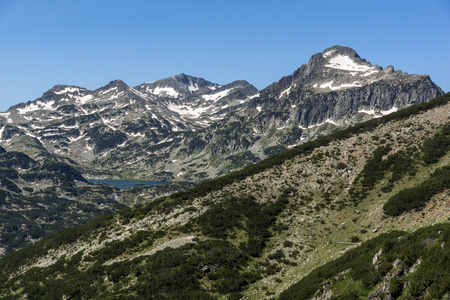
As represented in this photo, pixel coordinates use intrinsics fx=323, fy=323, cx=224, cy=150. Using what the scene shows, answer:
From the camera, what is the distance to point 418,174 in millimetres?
54969

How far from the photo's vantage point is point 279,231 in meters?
52.0

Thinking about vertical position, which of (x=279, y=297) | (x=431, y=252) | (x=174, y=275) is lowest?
(x=279, y=297)

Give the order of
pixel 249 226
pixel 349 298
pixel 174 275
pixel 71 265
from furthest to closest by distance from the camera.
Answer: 1. pixel 249 226
2. pixel 71 265
3. pixel 174 275
4. pixel 349 298

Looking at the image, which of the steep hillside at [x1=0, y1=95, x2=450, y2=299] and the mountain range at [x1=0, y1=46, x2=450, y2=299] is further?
the steep hillside at [x1=0, y1=95, x2=450, y2=299]

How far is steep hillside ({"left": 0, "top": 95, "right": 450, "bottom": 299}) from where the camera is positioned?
36344 millimetres

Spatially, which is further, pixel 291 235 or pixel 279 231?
pixel 279 231

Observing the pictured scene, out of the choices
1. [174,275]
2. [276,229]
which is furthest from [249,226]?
[174,275]

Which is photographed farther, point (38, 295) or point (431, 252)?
point (38, 295)

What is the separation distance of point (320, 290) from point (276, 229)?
2324cm

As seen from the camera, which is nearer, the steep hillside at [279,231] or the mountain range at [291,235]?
the mountain range at [291,235]

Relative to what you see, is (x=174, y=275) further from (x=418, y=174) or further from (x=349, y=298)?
(x=418, y=174)

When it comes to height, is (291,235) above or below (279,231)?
below

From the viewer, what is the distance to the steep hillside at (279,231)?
36.3 m

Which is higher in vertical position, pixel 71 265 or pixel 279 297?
pixel 71 265
